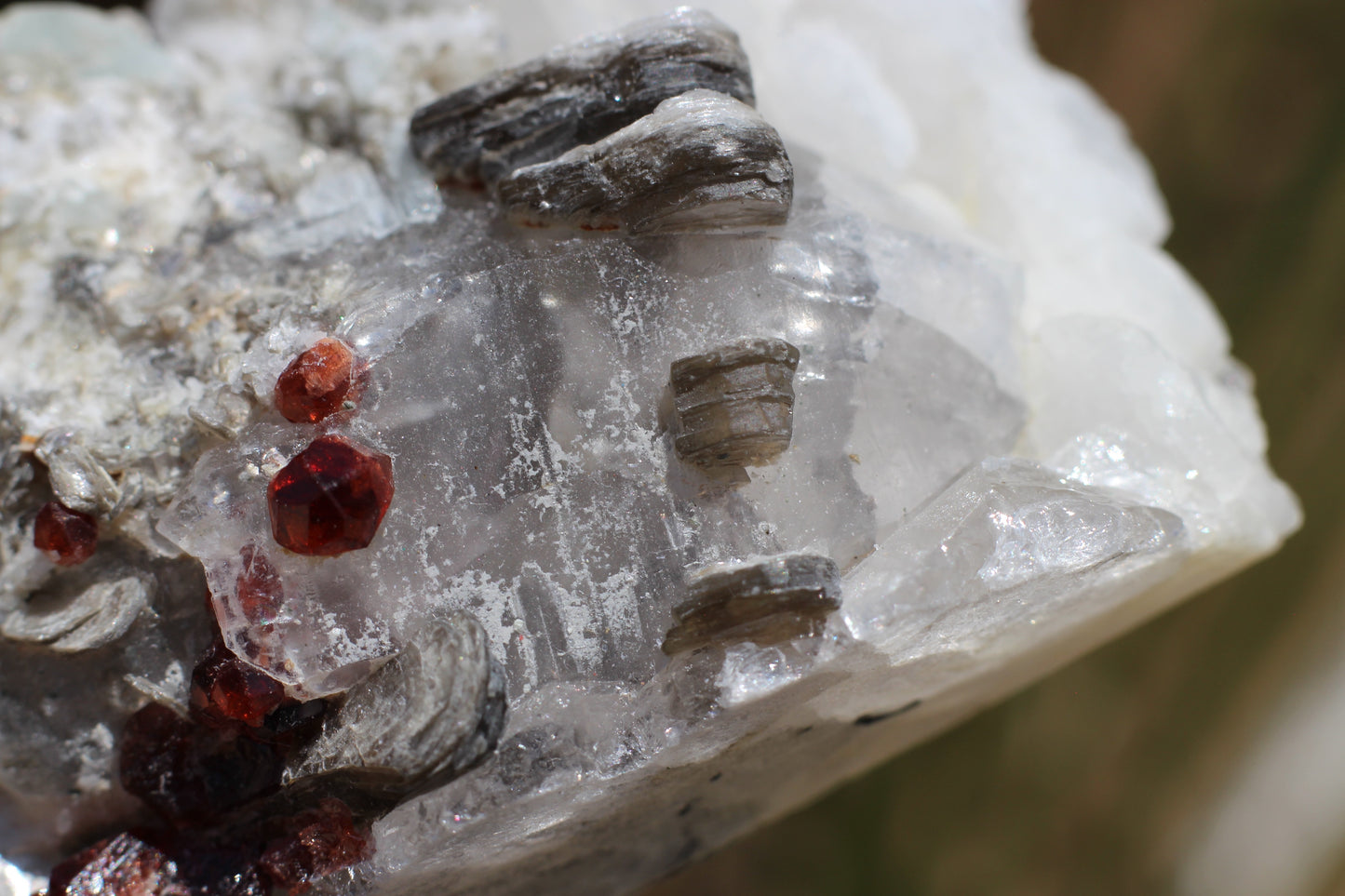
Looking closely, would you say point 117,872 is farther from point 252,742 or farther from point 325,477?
point 325,477

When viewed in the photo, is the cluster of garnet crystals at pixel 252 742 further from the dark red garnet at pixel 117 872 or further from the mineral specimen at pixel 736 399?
the mineral specimen at pixel 736 399

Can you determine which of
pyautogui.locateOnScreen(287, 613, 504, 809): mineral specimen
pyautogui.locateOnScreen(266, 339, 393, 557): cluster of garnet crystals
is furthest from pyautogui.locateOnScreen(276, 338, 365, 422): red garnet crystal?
pyautogui.locateOnScreen(287, 613, 504, 809): mineral specimen

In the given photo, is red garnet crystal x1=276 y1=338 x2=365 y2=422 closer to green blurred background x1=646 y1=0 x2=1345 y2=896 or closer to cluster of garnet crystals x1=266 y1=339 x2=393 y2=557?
cluster of garnet crystals x1=266 y1=339 x2=393 y2=557

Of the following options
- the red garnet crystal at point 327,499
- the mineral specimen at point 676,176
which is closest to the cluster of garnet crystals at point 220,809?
the red garnet crystal at point 327,499

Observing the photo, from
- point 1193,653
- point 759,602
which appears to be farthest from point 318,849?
point 1193,653

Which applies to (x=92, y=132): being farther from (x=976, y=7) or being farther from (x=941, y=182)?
(x=976, y=7)

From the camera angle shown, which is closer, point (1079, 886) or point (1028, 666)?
point (1028, 666)

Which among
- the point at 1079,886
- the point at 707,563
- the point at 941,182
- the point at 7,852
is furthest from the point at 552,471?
the point at 1079,886
